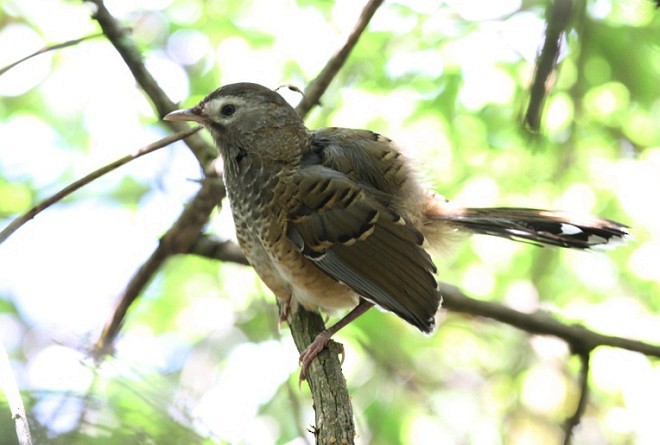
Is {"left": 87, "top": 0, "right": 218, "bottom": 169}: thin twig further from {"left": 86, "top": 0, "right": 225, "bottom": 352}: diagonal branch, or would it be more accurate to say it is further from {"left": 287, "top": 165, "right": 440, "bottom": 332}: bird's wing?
{"left": 287, "top": 165, "right": 440, "bottom": 332}: bird's wing

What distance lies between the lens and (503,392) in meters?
6.11

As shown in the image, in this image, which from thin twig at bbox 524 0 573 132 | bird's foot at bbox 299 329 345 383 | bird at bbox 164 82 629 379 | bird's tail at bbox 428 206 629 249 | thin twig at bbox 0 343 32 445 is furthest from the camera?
bird's tail at bbox 428 206 629 249

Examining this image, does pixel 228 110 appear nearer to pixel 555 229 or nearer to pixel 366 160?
pixel 366 160

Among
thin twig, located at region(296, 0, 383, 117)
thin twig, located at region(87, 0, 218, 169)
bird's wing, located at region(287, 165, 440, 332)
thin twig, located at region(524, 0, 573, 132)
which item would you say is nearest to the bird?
bird's wing, located at region(287, 165, 440, 332)

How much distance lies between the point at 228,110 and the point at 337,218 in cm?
75

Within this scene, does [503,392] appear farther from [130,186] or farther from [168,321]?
[130,186]

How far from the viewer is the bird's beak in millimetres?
3641

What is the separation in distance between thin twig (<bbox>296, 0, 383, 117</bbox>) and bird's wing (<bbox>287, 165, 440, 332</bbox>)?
1.39 ft

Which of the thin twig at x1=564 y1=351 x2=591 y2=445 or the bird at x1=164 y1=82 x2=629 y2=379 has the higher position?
the bird at x1=164 y1=82 x2=629 y2=379

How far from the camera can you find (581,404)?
3650mm

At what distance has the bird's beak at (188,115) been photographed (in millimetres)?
3641

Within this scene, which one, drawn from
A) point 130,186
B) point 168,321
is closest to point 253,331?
point 168,321

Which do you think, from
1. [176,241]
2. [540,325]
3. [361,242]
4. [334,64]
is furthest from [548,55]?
[540,325]

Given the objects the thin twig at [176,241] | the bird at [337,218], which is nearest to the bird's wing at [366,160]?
the bird at [337,218]
